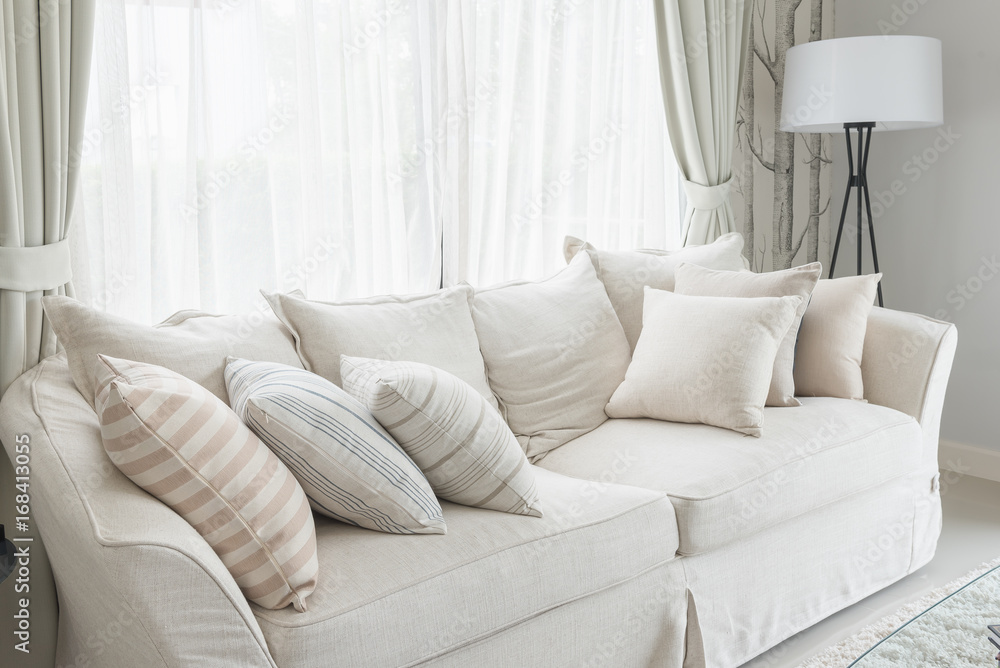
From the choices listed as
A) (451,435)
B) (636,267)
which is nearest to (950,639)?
(451,435)

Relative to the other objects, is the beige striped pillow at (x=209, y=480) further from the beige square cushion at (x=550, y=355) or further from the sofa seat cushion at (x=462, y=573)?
the beige square cushion at (x=550, y=355)

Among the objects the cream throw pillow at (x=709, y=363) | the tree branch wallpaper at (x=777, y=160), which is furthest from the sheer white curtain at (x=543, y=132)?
the cream throw pillow at (x=709, y=363)

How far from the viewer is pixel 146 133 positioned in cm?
211

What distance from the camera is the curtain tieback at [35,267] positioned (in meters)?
1.80

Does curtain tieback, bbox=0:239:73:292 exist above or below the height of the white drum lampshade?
below

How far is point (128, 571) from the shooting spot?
1.19 metres

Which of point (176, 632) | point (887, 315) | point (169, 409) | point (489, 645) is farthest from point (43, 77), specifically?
point (887, 315)

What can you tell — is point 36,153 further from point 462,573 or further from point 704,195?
point 704,195

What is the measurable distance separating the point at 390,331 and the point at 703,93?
5.87ft

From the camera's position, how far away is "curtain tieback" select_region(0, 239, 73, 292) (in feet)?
5.91

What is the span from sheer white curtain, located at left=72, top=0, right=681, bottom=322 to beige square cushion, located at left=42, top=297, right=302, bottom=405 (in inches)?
11.3

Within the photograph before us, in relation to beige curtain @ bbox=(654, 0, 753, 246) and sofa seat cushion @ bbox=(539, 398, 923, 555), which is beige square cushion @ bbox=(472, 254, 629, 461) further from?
beige curtain @ bbox=(654, 0, 753, 246)

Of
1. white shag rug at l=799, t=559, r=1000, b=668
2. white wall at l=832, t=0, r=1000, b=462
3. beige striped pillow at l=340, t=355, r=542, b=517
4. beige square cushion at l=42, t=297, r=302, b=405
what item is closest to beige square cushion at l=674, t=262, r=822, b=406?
A: white shag rug at l=799, t=559, r=1000, b=668

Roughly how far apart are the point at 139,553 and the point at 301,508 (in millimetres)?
338
